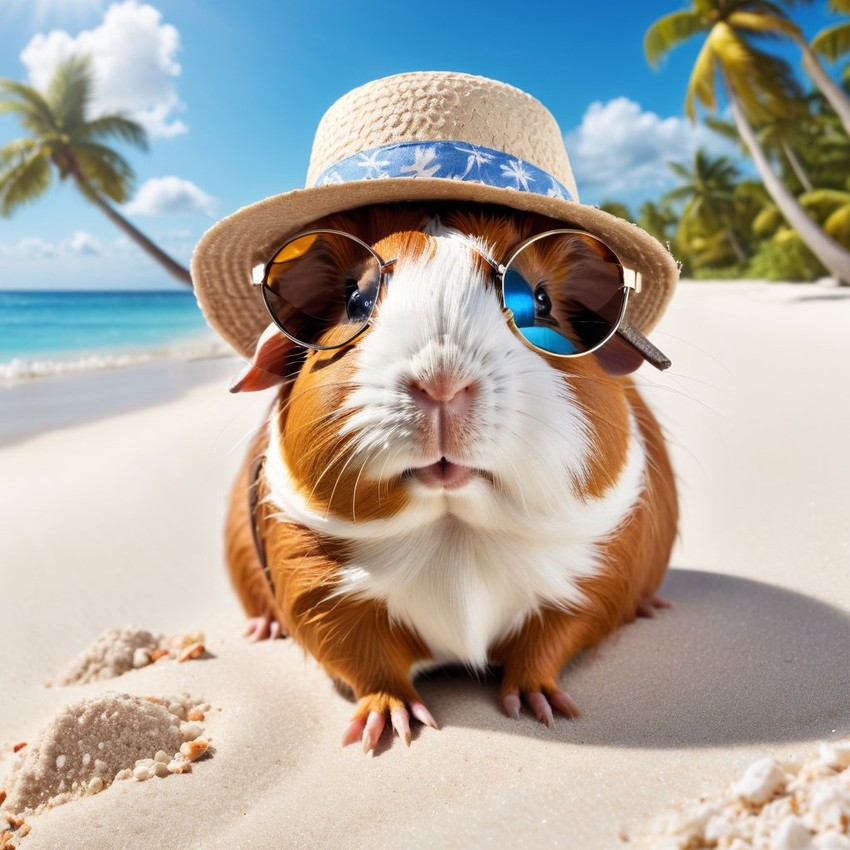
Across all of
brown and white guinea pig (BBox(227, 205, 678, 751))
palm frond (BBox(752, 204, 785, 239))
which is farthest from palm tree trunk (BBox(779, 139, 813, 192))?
brown and white guinea pig (BBox(227, 205, 678, 751))

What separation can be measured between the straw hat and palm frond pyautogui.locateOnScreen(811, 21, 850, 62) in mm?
20788

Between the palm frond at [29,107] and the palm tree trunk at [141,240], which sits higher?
the palm frond at [29,107]

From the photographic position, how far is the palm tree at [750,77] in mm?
16391

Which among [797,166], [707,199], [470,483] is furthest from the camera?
[707,199]

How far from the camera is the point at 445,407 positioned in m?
1.31

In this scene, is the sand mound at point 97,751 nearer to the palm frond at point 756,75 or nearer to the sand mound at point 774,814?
the sand mound at point 774,814

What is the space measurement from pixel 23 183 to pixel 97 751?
22221 millimetres

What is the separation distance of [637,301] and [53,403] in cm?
608

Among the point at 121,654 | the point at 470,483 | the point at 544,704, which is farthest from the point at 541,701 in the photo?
the point at 121,654

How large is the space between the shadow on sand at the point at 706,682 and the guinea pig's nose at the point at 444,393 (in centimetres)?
66

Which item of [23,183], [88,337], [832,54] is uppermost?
[832,54]

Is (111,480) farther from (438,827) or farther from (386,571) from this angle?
(438,827)

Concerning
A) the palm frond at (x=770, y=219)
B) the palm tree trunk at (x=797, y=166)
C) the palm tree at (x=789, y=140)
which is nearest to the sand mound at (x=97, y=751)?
the palm tree at (x=789, y=140)

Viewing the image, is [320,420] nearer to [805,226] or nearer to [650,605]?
[650,605]
